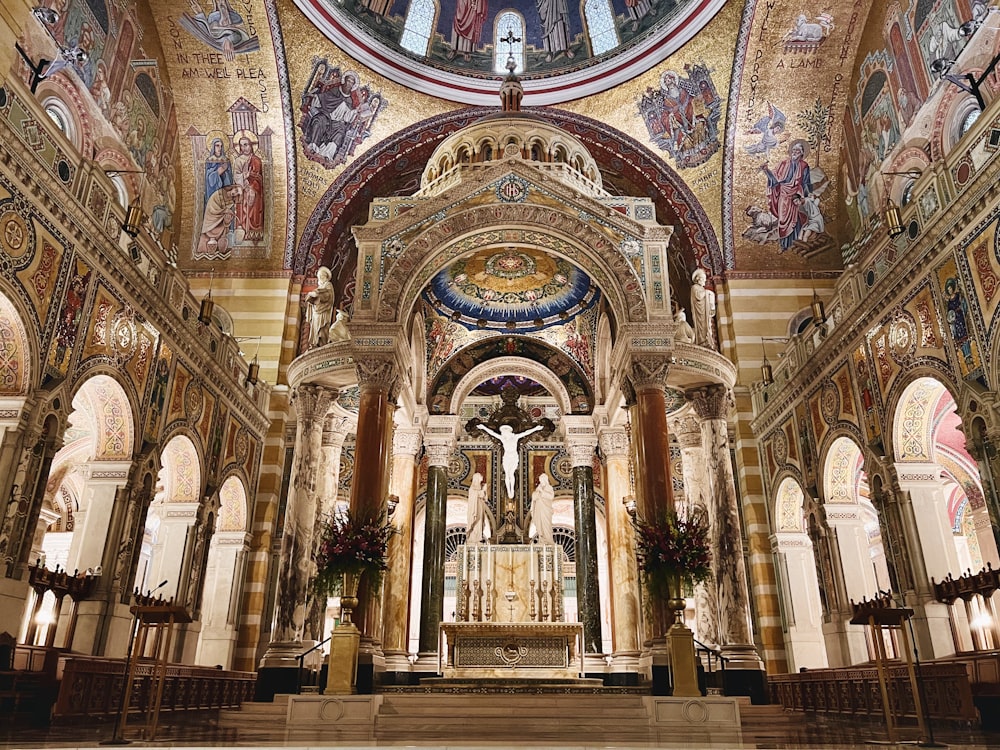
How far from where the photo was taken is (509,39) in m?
21.5

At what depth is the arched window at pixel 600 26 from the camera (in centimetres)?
2275

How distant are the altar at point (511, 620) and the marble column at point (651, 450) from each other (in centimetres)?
293

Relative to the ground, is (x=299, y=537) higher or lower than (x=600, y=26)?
lower

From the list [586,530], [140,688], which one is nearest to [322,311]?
[140,688]

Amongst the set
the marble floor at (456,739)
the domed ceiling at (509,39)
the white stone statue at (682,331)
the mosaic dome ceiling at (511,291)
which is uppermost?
the domed ceiling at (509,39)

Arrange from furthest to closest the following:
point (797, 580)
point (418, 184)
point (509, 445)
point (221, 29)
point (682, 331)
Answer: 1. point (418, 184)
2. point (221, 29)
3. point (509, 445)
4. point (797, 580)
5. point (682, 331)

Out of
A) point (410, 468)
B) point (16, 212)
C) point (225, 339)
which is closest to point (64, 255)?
point (16, 212)

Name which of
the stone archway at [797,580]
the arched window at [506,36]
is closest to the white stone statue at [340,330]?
the stone archway at [797,580]

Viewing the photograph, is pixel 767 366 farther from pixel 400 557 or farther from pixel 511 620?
pixel 400 557

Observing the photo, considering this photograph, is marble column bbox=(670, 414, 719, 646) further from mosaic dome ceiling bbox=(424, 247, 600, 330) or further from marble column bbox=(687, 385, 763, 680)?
mosaic dome ceiling bbox=(424, 247, 600, 330)

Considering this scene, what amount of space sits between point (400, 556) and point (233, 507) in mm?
4869

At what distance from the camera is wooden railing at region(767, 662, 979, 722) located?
9414 millimetres

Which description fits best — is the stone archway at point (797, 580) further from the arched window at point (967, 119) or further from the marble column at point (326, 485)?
the marble column at point (326, 485)

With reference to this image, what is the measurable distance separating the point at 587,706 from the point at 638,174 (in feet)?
53.9
